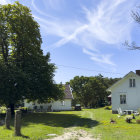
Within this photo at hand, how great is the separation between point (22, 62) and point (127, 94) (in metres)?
15.6

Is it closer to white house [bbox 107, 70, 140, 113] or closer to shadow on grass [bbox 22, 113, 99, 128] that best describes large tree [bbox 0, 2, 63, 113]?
shadow on grass [bbox 22, 113, 99, 128]

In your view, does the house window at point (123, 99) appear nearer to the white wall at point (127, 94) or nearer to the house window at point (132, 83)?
the white wall at point (127, 94)

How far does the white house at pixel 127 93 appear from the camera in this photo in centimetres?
2538

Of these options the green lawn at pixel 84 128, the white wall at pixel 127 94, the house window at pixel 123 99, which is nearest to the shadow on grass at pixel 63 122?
the green lawn at pixel 84 128

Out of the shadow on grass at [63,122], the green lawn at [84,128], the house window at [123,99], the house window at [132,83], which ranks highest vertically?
the house window at [132,83]

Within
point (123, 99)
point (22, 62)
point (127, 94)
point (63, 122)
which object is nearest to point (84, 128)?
point (63, 122)

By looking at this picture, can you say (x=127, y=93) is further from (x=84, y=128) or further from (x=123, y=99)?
(x=84, y=128)

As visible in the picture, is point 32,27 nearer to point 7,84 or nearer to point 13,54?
point 13,54

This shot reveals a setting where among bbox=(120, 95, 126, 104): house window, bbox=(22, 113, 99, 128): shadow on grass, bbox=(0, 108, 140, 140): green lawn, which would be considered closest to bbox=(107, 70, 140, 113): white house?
bbox=(120, 95, 126, 104): house window

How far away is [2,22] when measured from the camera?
2211 centimetres

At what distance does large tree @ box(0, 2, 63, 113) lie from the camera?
20.1 metres

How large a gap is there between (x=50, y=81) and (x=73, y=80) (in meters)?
43.9

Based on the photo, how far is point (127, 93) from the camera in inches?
1014

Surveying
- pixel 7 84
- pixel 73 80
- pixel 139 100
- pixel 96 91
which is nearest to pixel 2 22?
pixel 7 84
